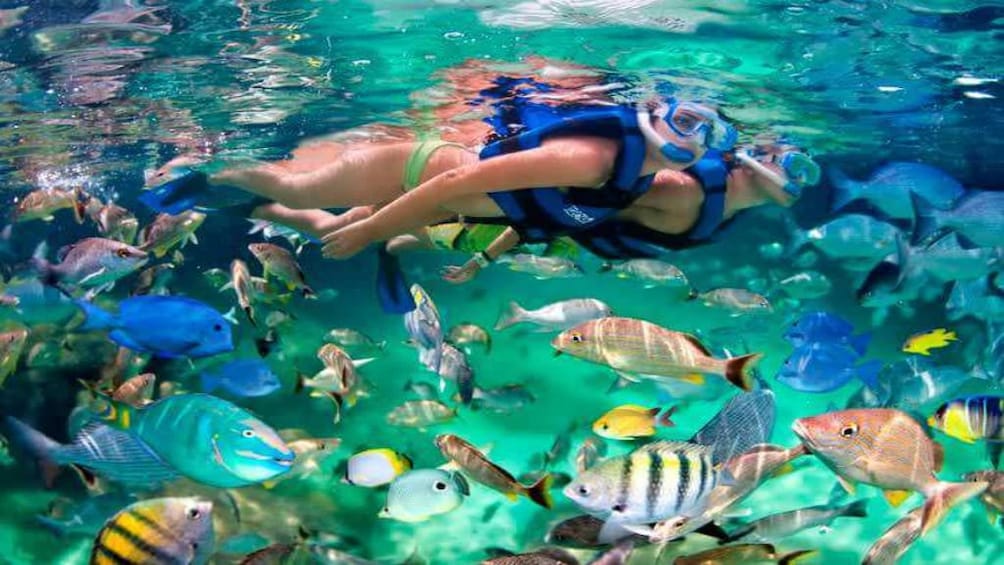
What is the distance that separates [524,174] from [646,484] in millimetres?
2643

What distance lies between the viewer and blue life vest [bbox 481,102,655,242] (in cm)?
552

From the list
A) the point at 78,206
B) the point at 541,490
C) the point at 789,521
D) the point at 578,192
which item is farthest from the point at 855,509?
the point at 78,206

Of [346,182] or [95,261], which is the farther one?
[346,182]

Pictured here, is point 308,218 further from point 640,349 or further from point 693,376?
point 693,376

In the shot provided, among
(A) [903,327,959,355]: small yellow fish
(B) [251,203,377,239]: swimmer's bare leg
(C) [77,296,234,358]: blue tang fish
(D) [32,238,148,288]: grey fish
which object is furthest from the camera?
(B) [251,203,377,239]: swimmer's bare leg

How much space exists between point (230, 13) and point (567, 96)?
5.43 meters

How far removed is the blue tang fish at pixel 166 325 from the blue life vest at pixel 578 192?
262 centimetres

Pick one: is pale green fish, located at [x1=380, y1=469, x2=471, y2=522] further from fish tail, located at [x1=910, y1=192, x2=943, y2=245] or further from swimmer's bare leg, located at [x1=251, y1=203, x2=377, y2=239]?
fish tail, located at [x1=910, y1=192, x2=943, y2=245]

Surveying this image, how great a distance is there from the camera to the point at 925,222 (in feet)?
33.0

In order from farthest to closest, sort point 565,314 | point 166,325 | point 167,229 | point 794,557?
point 167,229
point 565,314
point 166,325
point 794,557

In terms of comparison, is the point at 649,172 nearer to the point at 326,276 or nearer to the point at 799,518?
the point at 799,518

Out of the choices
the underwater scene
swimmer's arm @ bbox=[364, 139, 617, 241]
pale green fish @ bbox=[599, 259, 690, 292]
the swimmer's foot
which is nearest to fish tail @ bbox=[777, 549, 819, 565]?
the underwater scene

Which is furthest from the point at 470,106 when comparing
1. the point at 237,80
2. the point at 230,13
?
the point at 230,13

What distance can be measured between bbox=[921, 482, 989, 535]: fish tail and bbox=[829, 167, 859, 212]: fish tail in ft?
27.2
